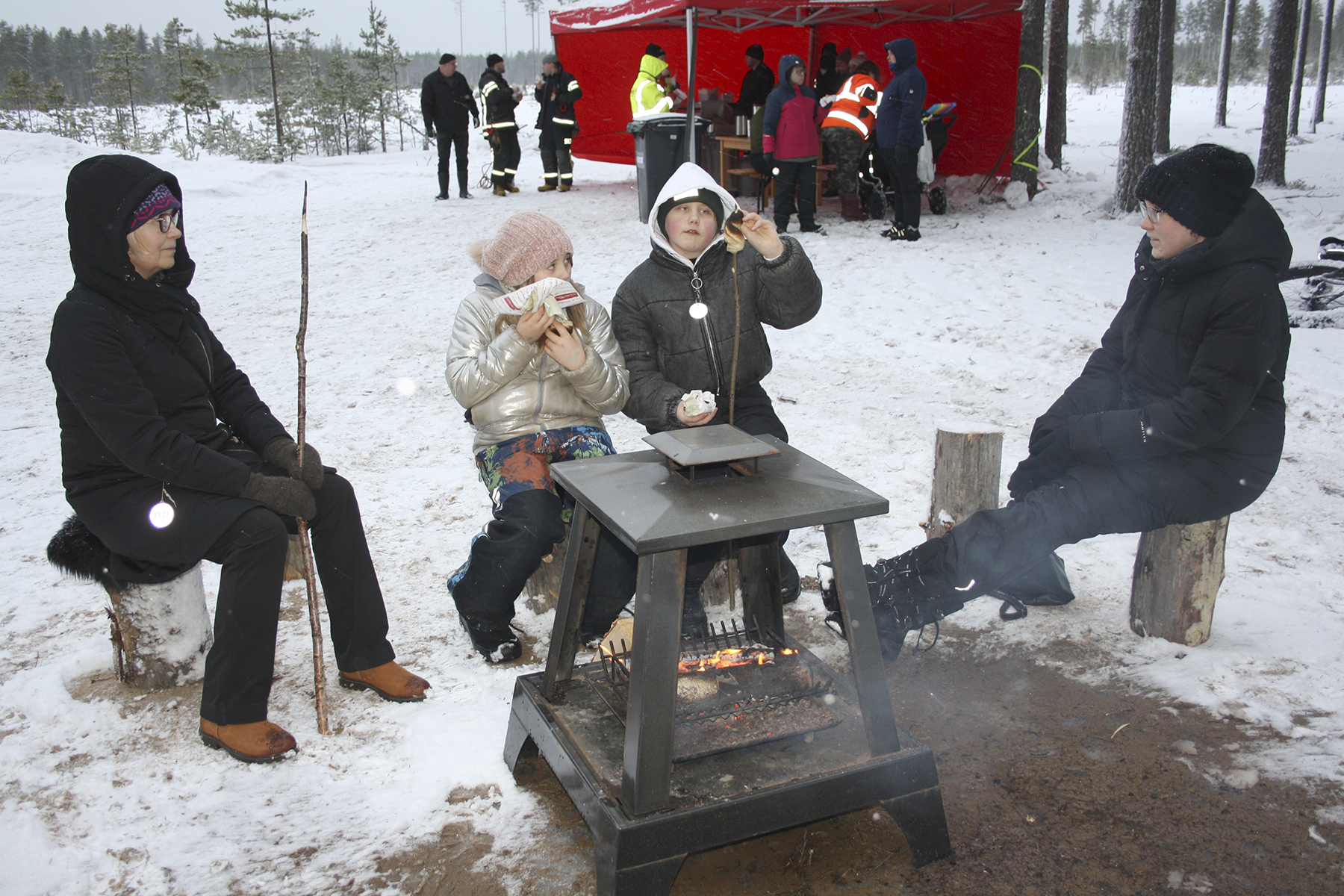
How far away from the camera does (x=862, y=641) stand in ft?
7.10

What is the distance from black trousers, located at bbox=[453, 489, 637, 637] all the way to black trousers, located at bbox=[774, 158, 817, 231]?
6.88 m

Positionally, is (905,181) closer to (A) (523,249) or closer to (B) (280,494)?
(A) (523,249)

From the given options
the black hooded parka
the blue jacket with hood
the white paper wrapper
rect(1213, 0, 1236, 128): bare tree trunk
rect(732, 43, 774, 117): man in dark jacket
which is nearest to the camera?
the black hooded parka

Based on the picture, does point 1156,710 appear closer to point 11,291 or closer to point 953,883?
point 953,883

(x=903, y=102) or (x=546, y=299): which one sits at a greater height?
(x=903, y=102)

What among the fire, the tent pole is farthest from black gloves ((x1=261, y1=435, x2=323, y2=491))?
the tent pole

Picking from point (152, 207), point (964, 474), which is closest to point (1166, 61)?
point (964, 474)

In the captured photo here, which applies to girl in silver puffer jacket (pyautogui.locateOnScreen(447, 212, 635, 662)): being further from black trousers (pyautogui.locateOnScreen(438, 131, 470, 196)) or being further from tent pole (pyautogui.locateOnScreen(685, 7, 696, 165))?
black trousers (pyautogui.locateOnScreen(438, 131, 470, 196))

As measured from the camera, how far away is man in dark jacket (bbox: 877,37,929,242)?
867 cm

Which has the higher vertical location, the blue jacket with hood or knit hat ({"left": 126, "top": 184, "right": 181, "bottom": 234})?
the blue jacket with hood

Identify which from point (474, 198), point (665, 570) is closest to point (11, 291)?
point (474, 198)

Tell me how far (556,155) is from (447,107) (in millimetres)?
1889

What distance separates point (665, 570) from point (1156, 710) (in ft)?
5.50

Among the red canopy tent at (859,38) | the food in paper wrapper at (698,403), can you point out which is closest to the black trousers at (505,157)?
the red canopy tent at (859,38)
